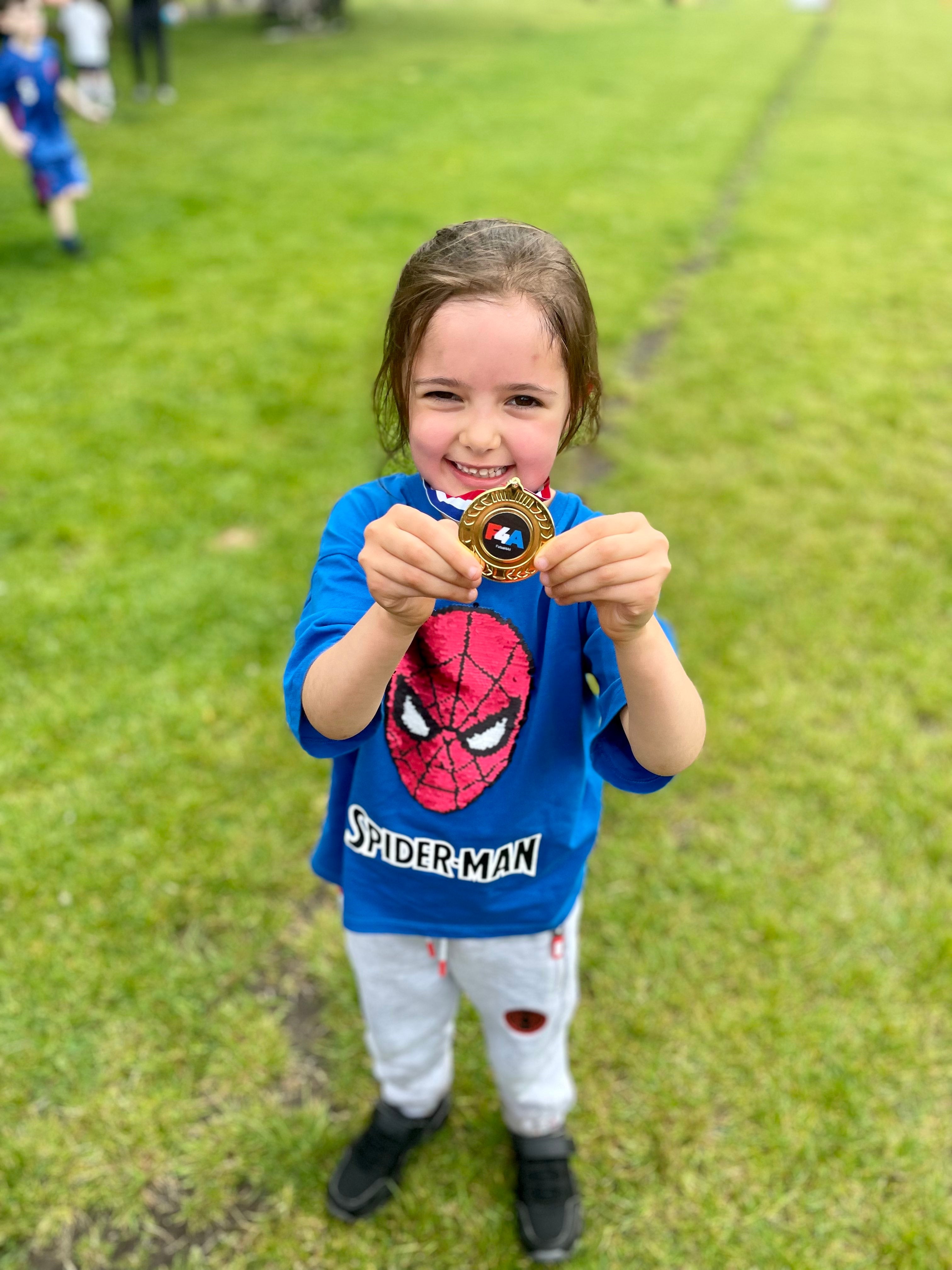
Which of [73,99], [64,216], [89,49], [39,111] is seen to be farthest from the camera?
[89,49]

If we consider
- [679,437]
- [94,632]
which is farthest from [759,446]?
[94,632]

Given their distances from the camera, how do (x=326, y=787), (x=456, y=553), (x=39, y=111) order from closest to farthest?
(x=456, y=553) → (x=326, y=787) → (x=39, y=111)

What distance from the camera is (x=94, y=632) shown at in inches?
147

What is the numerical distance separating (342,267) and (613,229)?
8.49 feet

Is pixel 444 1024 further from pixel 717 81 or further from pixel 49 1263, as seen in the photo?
pixel 717 81

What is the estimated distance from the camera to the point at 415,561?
1065mm

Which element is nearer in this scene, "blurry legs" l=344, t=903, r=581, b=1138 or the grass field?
"blurry legs" l=344, t=903, r=581, b=1138

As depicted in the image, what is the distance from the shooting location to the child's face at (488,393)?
1199mm

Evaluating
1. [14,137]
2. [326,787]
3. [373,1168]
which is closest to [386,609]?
[373,1168]

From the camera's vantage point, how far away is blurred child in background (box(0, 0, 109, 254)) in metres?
6.73

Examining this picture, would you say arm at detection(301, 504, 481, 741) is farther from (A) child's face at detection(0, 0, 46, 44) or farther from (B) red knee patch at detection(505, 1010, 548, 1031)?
(A) child's face at detection(0, 0, 46, 44)

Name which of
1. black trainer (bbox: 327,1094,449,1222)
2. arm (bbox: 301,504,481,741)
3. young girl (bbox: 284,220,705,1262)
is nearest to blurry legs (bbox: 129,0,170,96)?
young girl (bbox: 284,220,705,1262)

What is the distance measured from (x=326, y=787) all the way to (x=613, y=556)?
2219 mm

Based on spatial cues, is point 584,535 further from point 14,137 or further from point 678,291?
point 14,137
